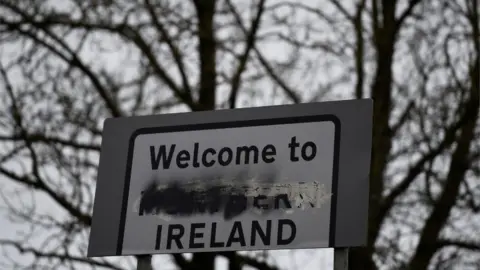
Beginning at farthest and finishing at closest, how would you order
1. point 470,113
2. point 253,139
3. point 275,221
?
point 470,113 → point 253,139 → point 275,221

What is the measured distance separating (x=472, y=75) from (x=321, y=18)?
139 centimetres

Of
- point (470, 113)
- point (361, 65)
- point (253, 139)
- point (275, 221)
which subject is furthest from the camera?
point (361, 65)

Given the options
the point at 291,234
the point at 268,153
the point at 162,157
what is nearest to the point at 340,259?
the point at 291,234

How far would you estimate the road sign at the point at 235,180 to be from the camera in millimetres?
2373

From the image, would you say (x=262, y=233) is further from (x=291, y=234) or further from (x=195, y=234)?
(x=195, y=234)

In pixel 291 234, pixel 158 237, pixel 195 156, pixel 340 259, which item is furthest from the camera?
pixel 195 156

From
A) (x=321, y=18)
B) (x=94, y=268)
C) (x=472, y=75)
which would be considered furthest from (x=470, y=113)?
(x=94, y=268)

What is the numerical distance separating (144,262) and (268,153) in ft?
1.42

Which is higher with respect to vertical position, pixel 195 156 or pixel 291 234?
pixel 195 156

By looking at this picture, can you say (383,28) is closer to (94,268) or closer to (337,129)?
(94,268)

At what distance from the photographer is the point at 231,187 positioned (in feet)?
8.16

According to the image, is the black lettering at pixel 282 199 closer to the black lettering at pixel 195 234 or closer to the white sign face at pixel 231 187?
the white sign face at pixel 231 187

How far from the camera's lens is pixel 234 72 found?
7.55 m

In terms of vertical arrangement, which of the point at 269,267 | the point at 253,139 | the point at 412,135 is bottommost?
the point at 253,139
